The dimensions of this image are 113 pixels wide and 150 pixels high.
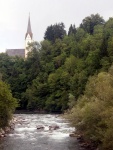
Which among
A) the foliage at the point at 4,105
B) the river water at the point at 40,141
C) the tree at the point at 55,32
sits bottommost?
the river water at the point at 40,141

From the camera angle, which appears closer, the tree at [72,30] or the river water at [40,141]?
the river water at [40,141]

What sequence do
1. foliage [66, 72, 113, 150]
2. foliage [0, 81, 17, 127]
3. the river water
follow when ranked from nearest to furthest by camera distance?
1. foliage [66, 72, 113, 150]
2. the river water
3. foliage [0, 81, 17, 127]

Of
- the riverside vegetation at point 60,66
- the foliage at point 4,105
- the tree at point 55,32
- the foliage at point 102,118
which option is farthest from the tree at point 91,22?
the foliage at point 102,118

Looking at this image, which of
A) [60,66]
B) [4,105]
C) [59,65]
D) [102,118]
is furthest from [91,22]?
[102,118]

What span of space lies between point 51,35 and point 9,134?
10564cm

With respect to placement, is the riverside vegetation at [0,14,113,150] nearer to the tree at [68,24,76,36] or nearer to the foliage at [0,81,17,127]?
the tree at [68,24,76,36]

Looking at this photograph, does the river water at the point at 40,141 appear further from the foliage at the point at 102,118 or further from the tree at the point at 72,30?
the tree at the point at 72,30

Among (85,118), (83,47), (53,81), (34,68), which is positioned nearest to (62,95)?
(53,81)

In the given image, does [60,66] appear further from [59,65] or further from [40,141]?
[40,141]

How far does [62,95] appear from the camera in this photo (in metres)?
113

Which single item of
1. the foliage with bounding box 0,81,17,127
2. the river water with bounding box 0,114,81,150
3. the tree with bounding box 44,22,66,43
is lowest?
the river water with bounding box 0,114,81,150

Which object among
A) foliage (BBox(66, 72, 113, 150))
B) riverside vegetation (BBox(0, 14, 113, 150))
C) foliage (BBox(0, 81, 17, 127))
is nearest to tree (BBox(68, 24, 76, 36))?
riverside vegetation (BBox(0, 14, 113, 150))

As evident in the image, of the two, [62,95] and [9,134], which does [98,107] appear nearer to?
[9,134]

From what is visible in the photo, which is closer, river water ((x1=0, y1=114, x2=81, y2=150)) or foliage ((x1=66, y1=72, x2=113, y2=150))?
foliage ((x1=66, y1=72, x2=113, y2=150))
